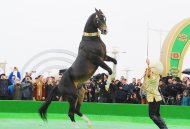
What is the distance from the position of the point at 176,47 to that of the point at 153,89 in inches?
488

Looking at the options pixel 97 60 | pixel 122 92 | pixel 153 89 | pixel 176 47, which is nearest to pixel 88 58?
pixel 97 60

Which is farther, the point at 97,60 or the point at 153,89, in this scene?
the point at 97,60

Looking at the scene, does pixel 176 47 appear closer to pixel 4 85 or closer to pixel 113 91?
pixel 113 91

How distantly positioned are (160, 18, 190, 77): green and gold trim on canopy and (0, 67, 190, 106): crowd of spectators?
380 cm

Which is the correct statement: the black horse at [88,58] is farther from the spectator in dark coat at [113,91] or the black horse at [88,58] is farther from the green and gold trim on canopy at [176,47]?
the green and gold trim on canopy at [176,47]

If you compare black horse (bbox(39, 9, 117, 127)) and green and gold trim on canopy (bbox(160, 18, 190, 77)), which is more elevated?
green and gold trim on canopy (bbox(160, 18, 190, 77))

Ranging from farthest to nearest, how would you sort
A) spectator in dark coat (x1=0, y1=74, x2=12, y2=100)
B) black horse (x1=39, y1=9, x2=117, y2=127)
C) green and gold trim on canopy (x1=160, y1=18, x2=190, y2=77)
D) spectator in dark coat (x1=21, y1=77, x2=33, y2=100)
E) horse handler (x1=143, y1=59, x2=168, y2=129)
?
1. green and gold trim on canopy (x1=160, y1=18, x2=190, y2=77)
2. spectator in dark coat (x1=21, y1=77, x2=33, y2=100)
3. spectator in dark coat (x1=0, y1=74, x2=12, y2=100)
4. black horse (x1=39, y1=9, x2=117, y2=127)
5. horse handler (x1=143, y1=59, x2=168, y2=129)

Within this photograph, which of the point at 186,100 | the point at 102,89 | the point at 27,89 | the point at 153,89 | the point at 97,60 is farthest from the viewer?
the point at 102,89

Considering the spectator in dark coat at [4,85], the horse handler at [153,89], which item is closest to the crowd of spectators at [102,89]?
the spectator in dark coat at [4,85]

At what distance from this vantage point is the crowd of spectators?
16719 millimetres

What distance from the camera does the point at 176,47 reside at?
21688mm

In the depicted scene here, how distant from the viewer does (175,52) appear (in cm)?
2159

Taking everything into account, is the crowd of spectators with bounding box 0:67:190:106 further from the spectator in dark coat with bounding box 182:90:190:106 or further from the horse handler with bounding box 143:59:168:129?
the horse handler with bounding box 143:59:168:129

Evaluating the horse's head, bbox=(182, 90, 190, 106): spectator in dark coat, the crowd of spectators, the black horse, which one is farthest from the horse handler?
bbox=(182, 90, 190, 106): spectator in dark coat
